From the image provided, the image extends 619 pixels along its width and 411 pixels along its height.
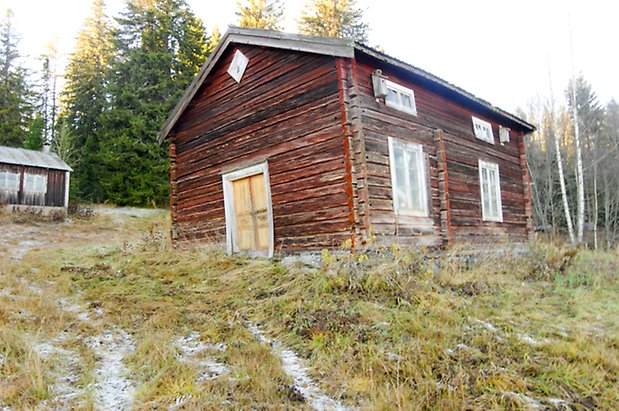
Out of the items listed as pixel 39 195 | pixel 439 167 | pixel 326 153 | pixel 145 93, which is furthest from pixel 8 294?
pixel 145 93

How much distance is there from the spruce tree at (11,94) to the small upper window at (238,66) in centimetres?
2593

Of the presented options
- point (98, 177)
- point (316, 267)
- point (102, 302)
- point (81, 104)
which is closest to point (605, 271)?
point (316, 267)

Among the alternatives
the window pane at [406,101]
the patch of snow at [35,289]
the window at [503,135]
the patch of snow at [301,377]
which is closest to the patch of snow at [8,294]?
the patch of snow at [35,289]

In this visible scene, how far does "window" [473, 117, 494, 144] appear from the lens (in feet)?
38.9

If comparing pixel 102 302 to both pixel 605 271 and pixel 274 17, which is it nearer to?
pixel 605 271

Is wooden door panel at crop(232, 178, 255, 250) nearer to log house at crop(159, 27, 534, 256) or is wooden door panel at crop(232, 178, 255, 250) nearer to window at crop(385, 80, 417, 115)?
log house at crop(159, 27, 534, 256)

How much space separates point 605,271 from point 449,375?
7.32 m

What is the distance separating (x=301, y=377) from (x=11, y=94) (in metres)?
34.8

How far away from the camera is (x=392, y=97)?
9.03 m

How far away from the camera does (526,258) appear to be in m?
9.58

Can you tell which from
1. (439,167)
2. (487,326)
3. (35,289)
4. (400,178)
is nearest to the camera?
(487,326)

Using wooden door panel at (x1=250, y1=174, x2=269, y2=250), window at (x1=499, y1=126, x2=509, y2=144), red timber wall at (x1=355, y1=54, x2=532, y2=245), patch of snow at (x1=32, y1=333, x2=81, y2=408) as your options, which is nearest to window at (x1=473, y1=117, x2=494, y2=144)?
red timber wall at (x1=355, y1=54, x2=532, y2=245)

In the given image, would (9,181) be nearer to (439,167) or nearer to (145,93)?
(145,93)

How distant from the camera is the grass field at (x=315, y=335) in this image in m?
3.42
